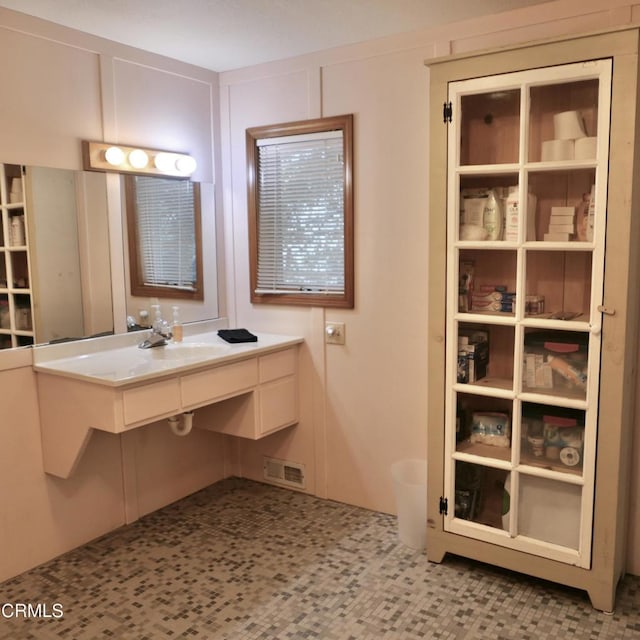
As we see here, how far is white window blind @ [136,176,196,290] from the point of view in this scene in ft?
9.77

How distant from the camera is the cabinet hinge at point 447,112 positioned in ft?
7.65

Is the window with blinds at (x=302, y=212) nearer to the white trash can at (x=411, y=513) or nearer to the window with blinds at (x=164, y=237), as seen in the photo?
the window with blinds at (x=164, y=237)

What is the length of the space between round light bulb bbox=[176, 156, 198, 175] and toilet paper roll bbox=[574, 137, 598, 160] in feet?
6.16

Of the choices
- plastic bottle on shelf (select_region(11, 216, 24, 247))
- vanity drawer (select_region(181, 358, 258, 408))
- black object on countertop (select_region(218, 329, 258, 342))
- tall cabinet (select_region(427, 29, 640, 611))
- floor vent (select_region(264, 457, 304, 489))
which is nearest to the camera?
tall cabinet (select_region(427, 29, 640, 611))

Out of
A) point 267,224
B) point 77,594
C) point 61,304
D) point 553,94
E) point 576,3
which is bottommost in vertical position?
point 77,594

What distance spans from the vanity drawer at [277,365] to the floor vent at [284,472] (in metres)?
0.54

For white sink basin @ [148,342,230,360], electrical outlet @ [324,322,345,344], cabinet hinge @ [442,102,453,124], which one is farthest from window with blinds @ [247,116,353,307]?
cabinet hinge @ [442,102,453,124]

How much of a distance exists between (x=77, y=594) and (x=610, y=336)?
7.33ft

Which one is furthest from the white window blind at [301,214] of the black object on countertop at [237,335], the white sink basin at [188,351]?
the white sink basin at [188,351]

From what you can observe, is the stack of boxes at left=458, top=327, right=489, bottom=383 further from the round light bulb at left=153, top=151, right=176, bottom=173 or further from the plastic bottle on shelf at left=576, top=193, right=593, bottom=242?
the round light bulb at left=153, top=151, right=176, bottom=173

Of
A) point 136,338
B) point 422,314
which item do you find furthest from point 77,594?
point 422,314

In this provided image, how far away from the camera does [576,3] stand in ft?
7.71

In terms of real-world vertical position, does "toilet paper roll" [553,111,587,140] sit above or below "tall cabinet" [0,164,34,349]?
above

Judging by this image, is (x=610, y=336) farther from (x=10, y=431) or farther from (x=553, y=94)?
(x=10, y=431)
